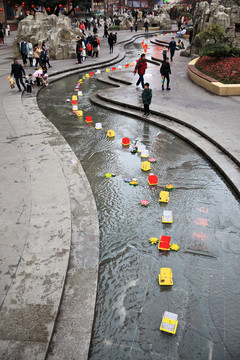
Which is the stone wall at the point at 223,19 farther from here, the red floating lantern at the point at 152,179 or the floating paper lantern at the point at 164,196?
the floating paper lantern at the point at 164,196

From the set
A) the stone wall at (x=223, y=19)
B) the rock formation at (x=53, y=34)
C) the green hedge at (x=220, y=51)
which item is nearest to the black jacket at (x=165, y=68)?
the green hedge at (x=220, y=51)

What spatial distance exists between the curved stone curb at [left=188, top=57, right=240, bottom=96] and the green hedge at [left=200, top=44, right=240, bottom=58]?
47.2 inches

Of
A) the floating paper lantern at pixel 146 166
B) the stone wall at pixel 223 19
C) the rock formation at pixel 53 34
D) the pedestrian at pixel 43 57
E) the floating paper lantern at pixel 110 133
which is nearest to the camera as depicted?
the floating paper lantern at pixel 146 166

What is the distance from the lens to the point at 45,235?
5258 mm

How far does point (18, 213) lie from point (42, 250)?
1208mm

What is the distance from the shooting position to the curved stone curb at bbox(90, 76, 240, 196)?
298 inches

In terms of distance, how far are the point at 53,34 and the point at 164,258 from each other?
64.8 feet

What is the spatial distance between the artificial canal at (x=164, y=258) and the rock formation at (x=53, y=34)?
14.6m

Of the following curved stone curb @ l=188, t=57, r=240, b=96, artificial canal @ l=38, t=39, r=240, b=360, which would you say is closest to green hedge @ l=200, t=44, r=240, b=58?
curved stone curb @ l=188, t=57, r=240, b=96

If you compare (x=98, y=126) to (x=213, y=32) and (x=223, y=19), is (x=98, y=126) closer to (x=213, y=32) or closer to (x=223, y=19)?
(x=213, y=32)

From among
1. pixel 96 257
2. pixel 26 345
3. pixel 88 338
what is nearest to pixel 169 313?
pixel 88 338

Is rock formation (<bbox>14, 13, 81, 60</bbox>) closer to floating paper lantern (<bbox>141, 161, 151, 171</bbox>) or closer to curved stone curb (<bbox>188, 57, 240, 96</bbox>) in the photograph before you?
curved stone curb (<bbox>188, 57, 240, 96</bbox>)

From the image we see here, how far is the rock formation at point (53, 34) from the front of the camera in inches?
823

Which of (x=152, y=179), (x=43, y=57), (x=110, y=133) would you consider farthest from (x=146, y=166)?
(x=43, y=57)
